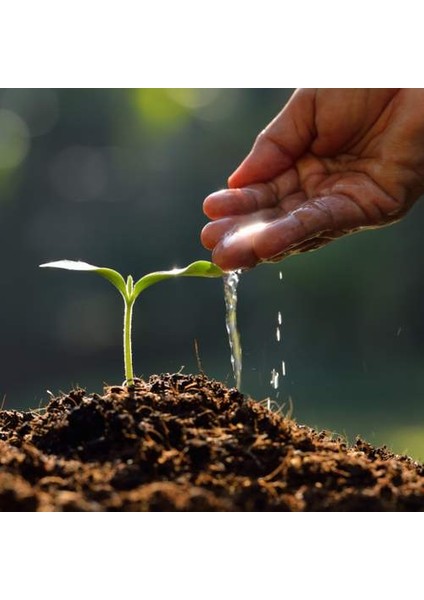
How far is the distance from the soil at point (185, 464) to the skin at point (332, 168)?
55 cm

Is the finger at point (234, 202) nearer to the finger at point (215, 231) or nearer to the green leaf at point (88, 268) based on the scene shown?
the finger at point (215, 231)

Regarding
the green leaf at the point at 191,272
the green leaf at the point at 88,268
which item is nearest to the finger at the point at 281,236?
the green leaf at the point at 191,272

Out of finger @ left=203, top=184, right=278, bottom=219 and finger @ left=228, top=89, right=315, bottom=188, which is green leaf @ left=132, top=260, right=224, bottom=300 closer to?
finger @ left=203, top=184, right=278, bottom=219

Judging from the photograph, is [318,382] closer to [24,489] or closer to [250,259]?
[250,259]

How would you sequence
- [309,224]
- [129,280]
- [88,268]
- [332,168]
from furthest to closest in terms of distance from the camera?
[332,168]
[309,224]
[129,280]
[88,268]

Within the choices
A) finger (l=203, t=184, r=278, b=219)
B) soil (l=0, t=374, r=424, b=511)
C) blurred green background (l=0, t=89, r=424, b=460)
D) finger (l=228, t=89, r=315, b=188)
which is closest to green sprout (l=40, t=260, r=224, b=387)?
soil (l=0, t=374, r=424, b=511)

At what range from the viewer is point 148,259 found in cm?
Result: 648

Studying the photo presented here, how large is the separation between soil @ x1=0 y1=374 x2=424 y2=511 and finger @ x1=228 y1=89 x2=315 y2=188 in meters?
0.91

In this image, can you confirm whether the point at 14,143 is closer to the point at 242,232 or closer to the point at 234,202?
the point at 234,202

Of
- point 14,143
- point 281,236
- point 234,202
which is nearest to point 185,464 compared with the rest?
point 281,236

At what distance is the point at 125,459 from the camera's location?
1.24 meters

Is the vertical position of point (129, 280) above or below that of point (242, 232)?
below

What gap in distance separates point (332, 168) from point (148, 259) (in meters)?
4.36

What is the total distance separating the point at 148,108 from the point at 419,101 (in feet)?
15.8
